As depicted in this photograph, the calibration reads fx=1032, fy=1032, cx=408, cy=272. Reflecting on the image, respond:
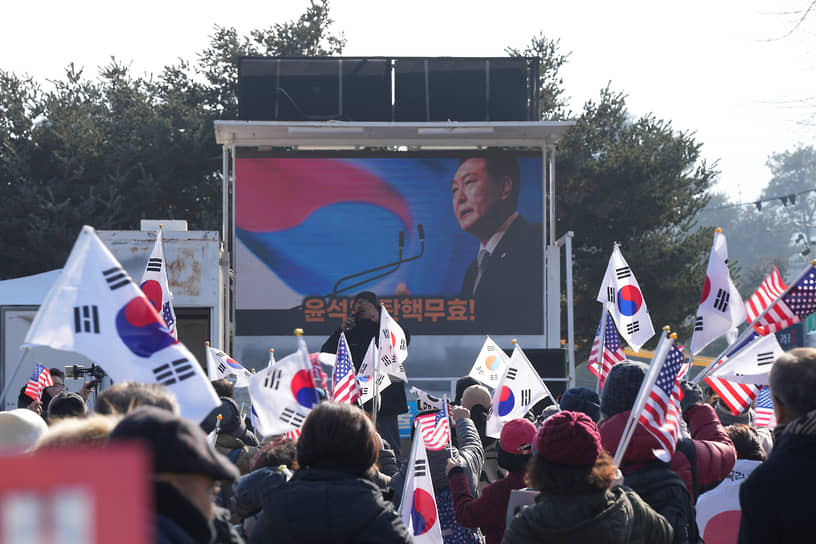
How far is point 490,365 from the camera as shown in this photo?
464 inches

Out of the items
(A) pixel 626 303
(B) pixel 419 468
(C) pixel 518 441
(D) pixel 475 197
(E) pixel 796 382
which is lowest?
(B) pixel 419 468

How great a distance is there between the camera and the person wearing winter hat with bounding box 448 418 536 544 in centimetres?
496

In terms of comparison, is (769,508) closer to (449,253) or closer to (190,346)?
(449,253)

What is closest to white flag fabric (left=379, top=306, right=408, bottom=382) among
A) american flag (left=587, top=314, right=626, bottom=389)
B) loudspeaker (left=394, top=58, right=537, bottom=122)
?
american flag (left=587, top=314, right=626, bottom=389)

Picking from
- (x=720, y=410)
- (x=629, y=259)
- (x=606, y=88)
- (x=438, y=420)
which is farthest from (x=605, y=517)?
(x=606, y=88)

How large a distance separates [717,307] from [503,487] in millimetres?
2661

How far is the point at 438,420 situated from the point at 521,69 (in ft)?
43.4

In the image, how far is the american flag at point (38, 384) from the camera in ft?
34.1

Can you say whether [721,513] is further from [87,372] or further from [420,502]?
[87,372]

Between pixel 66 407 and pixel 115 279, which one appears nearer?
pixel 115 279

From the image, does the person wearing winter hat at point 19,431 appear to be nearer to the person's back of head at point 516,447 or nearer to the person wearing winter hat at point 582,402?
the person's back of head at point 516,447

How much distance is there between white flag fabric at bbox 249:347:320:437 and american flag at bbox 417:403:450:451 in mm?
1748

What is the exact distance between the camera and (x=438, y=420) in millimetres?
6973

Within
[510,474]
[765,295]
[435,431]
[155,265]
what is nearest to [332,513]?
[510,474]
